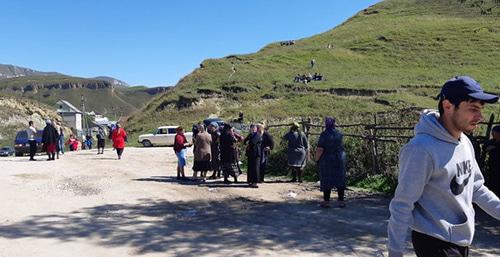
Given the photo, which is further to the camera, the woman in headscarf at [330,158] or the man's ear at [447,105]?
the woman in headscarf at [330,158]

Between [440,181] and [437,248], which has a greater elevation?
[440,181]

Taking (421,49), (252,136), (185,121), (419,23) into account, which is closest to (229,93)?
(185,121)

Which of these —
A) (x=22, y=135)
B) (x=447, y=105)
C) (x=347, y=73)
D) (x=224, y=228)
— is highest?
(x=347, y=73)

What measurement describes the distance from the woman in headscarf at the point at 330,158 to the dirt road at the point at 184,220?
0.52 meters

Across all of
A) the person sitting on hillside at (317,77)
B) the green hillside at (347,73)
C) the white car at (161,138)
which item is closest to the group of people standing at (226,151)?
the green hillside at (347,73)

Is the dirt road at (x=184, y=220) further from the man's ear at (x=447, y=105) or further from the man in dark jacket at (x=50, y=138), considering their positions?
the man in dark jacket at (x=50, y=138)

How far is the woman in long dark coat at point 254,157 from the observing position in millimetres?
12766

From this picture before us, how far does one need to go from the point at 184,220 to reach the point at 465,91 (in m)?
6.61

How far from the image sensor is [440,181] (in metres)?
3.00

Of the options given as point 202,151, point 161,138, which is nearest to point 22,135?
point 161,138

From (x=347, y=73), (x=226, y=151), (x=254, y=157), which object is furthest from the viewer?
(x=347, y=73)

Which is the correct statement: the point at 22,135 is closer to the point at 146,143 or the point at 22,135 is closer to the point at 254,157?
the point at 146,143

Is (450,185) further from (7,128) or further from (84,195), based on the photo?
(7,128)

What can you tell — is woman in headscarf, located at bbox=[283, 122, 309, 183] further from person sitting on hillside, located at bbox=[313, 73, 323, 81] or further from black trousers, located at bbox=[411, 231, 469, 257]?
person sitting on hillside, located at bbox=[313, 73, 323, 81]
